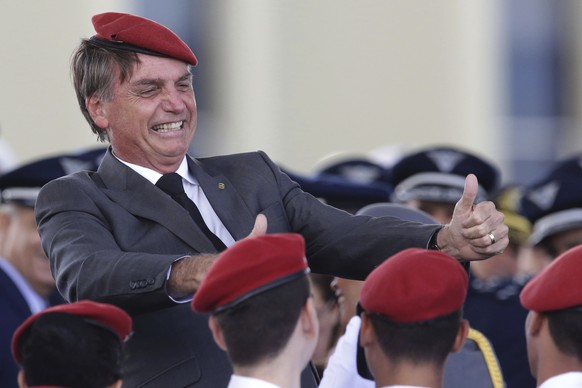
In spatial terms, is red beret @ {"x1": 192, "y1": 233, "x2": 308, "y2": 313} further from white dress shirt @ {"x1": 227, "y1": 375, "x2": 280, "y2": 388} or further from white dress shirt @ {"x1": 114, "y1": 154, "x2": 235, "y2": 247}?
white dress shirt @ {"x1": 114, "y1": 154, "x2": 235, "y2": 247}

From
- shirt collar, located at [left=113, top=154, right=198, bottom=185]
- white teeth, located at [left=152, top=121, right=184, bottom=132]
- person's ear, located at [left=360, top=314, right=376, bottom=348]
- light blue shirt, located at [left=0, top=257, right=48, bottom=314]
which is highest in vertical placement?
white teeth, located at [left=152, top=121, right=184, bottom=132]

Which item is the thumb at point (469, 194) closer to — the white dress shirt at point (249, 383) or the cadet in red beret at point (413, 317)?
the cadet in red beret at point (413, 317)

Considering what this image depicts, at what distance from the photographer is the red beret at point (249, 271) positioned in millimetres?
3918

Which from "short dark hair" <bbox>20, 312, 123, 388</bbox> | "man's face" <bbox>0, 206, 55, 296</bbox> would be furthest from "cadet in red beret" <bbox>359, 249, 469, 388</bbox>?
"man's face" <bbox>0, 206, 55, 296</bbox>

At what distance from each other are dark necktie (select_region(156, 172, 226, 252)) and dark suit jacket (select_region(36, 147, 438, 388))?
5cm

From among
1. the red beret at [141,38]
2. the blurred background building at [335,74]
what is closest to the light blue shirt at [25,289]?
the red beret at [141,38]

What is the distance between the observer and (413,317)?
13.7 ft

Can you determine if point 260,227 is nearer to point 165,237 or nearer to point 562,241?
point 165,237

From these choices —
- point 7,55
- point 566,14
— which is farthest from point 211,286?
point 566,14

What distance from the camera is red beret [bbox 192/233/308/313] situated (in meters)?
3.92

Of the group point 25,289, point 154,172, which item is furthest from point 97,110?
point 25,289

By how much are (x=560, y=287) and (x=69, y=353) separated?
1282 mm

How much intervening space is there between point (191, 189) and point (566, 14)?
865 centimetres

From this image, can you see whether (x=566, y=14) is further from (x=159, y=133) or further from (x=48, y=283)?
(x=159, y=133)
